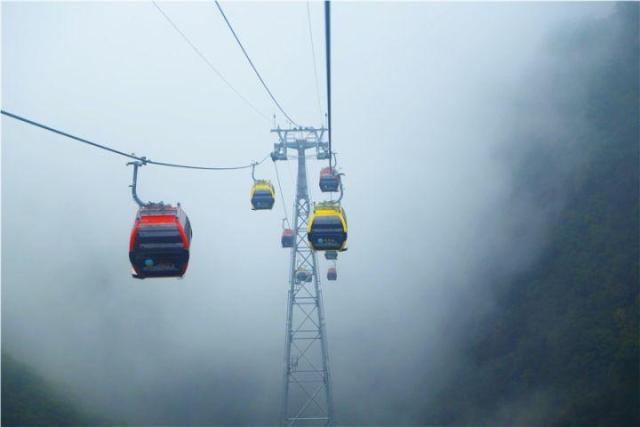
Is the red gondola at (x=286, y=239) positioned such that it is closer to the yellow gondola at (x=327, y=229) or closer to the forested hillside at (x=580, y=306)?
the yellow gondola at (x=327, y=229)

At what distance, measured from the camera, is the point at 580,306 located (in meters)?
36.3

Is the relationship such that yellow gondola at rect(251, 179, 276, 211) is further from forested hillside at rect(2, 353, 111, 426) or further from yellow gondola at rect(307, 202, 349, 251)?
forested hillside at rect(2, 353, 111, 426)

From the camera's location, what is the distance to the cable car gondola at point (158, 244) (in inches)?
333

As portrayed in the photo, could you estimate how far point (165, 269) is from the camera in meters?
8.74

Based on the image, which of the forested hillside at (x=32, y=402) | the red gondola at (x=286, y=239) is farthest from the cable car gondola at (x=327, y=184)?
the forested hillside at (x=32, y=402)

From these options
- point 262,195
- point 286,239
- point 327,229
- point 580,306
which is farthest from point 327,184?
point 580,306

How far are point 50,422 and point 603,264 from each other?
2085 inches

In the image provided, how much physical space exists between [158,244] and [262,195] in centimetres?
886

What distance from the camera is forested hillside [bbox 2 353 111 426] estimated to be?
39.7 m

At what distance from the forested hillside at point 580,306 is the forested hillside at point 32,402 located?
119ft

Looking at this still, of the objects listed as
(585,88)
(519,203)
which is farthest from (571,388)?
(585,88)

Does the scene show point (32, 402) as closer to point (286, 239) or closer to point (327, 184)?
point (286, 239)

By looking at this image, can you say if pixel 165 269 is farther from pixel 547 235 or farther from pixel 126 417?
pixel 126 417

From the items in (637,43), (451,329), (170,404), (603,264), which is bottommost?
(170,404)
